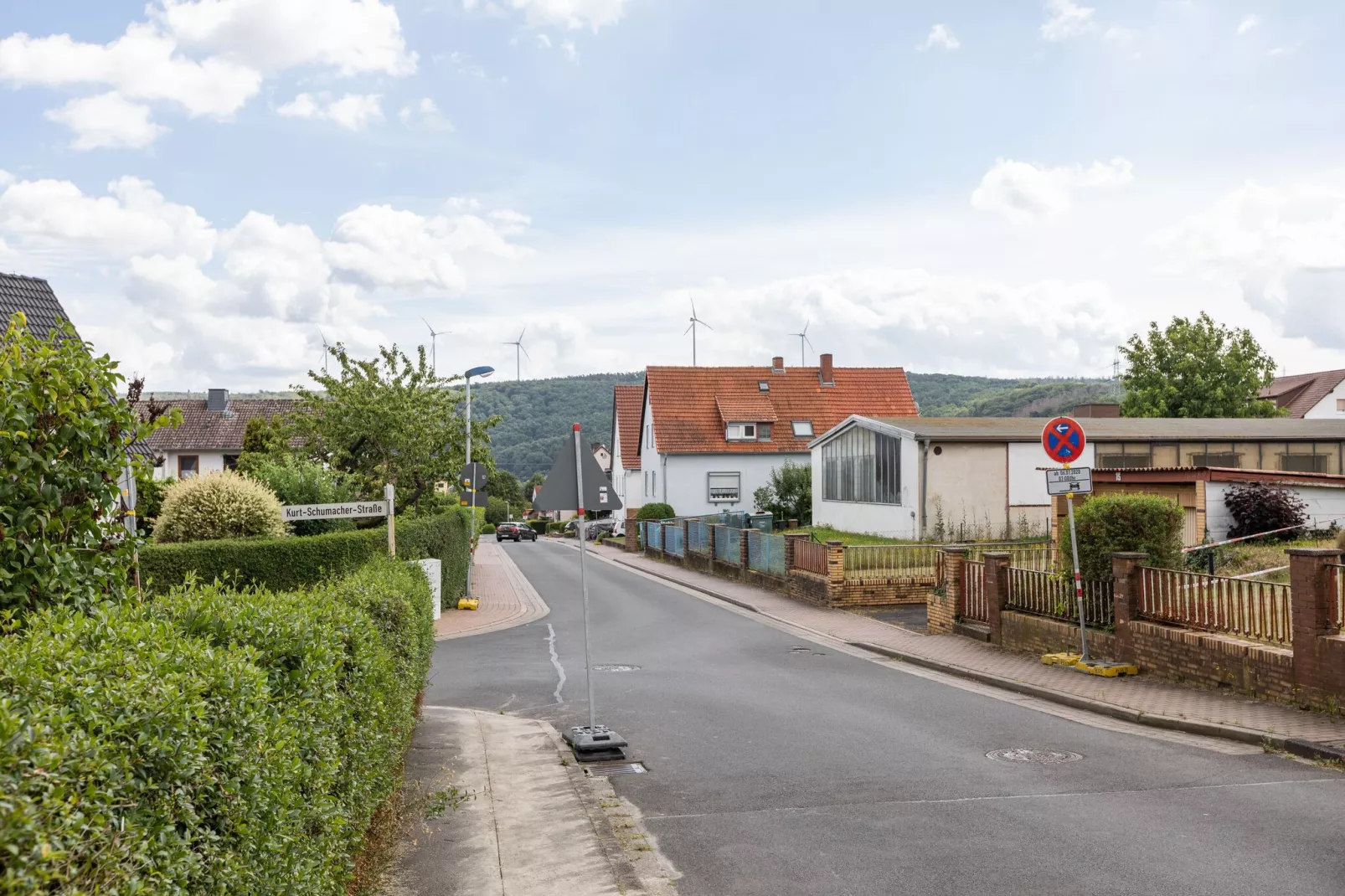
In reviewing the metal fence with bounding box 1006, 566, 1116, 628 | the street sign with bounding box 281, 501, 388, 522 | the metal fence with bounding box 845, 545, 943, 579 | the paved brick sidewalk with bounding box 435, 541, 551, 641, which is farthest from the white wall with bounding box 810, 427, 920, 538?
the street sign with bounding box 281, 501, 388, 522

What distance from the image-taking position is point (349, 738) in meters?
5.48

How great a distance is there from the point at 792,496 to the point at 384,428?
84.4ft

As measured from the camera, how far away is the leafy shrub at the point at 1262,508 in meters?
26.0

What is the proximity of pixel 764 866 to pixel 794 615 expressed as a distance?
16846mm

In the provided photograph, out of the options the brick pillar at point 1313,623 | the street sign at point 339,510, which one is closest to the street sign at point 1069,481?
the brick pillar at point 1313,623

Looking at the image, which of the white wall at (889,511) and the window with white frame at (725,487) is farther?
the window with white frame at (725,487)

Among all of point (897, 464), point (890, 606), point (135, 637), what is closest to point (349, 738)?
point (135, 637)

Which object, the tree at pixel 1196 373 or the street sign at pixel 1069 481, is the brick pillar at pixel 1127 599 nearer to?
the street sign at pixel 1069 481

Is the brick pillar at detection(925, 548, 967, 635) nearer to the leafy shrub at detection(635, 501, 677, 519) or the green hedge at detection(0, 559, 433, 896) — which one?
the green hedge at detection(0, 559, 433, 896)

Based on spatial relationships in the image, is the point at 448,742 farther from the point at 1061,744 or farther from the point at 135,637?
the point at 135,637

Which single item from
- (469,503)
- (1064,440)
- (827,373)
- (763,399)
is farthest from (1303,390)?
(1064,440)

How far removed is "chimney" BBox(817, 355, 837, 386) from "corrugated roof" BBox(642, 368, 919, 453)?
241 millimetres

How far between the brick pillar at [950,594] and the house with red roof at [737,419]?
36.8 meters

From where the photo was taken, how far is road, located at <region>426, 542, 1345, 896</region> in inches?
265
